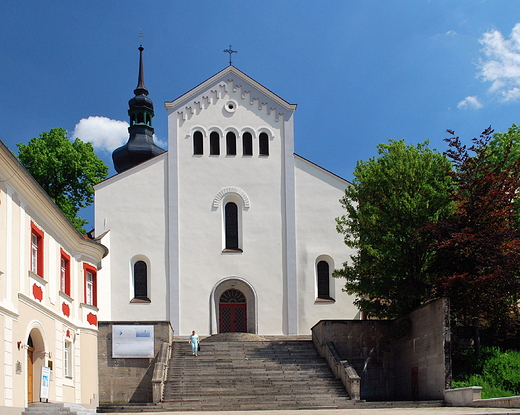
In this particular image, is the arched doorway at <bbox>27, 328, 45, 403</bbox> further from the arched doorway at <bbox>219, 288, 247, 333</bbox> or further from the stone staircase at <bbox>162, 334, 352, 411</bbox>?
the arched doorway at <bbox>219, 288, 247, 333</bbox>

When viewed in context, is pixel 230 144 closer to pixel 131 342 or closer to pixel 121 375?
pixel 131 342

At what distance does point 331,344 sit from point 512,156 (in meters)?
13.0

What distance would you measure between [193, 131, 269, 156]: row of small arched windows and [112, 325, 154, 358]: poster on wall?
11.0m

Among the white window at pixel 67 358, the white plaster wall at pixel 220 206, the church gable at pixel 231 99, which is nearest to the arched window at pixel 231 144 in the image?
the white plaster wall at pixel 220 206

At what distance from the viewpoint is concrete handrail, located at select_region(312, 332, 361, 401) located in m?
24.7

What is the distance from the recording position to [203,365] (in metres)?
27.7

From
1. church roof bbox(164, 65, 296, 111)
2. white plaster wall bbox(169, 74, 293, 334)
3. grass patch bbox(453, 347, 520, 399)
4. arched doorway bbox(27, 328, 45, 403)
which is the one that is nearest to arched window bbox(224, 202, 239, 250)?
white plaster wall bbox(169, 74, 293, 334)

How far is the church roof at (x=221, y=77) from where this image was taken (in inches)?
1416

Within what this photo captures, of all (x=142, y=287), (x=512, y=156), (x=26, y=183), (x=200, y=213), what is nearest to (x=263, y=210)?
(x=200, y=213)

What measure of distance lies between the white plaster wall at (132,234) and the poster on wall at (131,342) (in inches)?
199

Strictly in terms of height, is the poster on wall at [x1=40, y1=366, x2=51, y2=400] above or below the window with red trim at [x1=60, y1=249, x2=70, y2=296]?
below

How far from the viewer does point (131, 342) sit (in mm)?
28109

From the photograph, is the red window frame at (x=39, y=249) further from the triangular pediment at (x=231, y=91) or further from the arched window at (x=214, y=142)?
the triangular pediment at (x=231, y=91)

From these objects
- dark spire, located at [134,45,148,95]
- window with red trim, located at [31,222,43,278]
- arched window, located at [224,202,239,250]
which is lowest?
window with red trim, located at [31,222,43,278]
